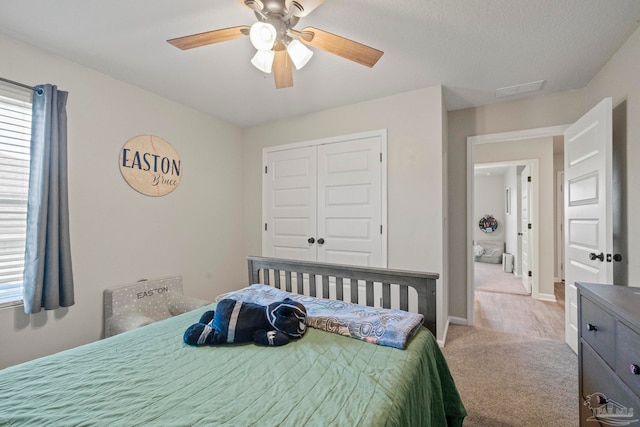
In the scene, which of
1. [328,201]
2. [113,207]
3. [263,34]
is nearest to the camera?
[263,34]

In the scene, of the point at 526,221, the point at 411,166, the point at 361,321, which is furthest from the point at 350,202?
A: the point at 526,221

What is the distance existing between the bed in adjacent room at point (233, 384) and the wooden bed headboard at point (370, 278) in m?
0.22

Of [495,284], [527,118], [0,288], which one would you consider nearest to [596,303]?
[527,118]

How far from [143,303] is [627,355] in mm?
3119

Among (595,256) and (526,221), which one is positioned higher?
(526,221)

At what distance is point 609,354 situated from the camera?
1093mm

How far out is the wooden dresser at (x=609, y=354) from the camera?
931mm

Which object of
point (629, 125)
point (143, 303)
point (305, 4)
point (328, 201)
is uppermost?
point (305, 4)

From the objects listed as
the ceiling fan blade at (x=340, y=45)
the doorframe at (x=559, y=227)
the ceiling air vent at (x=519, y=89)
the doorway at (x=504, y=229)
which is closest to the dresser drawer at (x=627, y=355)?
the ceiling fan blade at (x=340, y=45)

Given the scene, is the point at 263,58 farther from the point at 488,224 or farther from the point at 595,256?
the point at 488,224

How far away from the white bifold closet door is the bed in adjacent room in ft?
5.13

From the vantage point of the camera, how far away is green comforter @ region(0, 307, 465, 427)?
856mm

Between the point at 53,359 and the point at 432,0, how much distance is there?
103 inches

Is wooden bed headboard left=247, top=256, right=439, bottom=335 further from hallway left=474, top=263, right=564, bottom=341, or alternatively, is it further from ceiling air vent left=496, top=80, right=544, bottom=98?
ceiling air vent left=496, top=80, right=544, bottom=98
